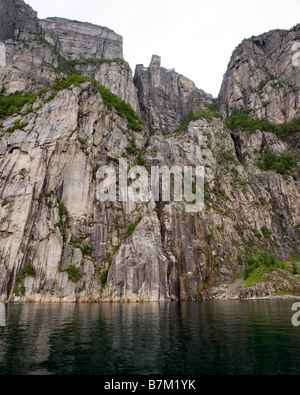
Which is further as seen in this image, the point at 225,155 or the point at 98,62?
the point at 98,62

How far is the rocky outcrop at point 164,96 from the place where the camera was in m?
122

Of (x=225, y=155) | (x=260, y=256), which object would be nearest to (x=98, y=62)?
(x=225, y=155)

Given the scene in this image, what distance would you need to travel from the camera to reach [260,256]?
2972 inches

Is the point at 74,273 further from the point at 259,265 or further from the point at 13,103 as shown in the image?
the point at 13,103

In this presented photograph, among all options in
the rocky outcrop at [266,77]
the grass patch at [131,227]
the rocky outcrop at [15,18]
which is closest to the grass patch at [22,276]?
the grass patch at [131,227]

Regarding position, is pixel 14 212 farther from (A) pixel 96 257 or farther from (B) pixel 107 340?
(B) pixel 107 340

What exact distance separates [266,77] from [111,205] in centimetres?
10045

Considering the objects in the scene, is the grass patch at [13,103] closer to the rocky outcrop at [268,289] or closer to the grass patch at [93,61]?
the grass patch at [93,61]

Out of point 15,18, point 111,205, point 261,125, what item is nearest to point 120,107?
point 111,205

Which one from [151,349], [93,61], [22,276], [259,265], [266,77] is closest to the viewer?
[151,349]

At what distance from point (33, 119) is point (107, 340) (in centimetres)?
7033

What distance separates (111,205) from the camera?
228 feet

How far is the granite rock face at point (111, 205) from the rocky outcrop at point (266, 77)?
18533 millimetres
